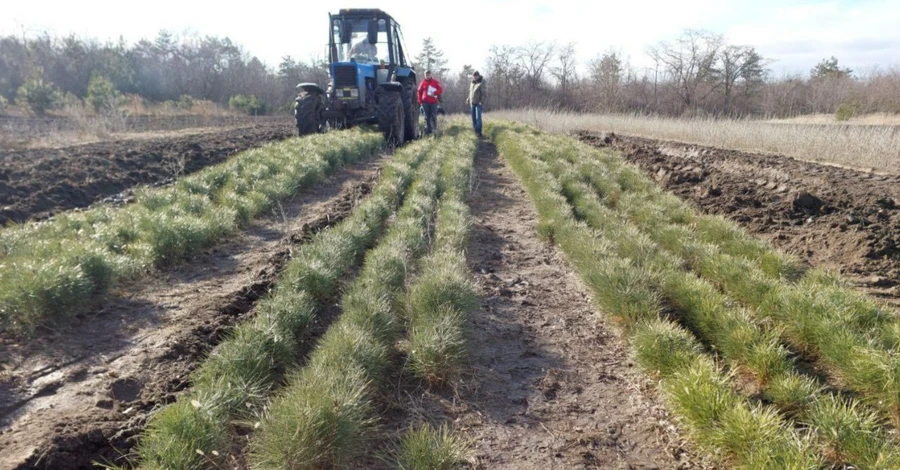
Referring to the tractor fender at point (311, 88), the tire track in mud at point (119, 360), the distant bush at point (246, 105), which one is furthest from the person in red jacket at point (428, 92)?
the distant bush at point (246, 105)

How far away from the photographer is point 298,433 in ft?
8.11

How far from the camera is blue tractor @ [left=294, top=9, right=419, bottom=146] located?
14156 mm

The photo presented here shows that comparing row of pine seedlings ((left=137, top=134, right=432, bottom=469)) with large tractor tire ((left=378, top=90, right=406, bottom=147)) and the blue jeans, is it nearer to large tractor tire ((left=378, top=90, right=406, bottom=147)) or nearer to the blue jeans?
large tractor tire ((left=378, top=90, right=406, bottom=147))

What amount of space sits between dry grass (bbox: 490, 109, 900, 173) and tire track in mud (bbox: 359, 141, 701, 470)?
9.28 m

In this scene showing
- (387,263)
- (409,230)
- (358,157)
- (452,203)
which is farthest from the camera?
(358,157)

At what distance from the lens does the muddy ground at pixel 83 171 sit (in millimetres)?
7868

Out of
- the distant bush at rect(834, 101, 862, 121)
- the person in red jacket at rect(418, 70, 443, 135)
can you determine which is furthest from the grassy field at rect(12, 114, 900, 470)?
the distant bush at rect(834, 101, 862, 121)

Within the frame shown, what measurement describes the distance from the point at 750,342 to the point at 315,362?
259 centimetres

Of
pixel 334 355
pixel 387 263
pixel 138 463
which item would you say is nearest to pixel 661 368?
pixel 334 355

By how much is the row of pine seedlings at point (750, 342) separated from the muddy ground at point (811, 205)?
0.71m

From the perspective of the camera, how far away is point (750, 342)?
11.1 feet

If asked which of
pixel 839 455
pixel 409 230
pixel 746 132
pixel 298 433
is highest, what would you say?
pixel 746 132

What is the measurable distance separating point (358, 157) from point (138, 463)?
10.0 m

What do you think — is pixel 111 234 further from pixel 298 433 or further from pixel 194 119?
pixel 194 119
